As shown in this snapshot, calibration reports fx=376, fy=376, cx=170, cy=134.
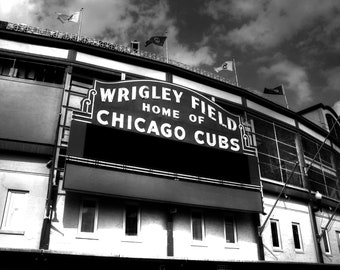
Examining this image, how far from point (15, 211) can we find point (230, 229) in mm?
9653

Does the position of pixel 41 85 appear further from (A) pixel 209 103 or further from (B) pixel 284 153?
(B) pixel 284 153

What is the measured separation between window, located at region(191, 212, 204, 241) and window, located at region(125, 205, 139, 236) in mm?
2706

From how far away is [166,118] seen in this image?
17.2 meters

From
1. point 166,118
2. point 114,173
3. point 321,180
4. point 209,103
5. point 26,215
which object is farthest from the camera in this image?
point 321,180

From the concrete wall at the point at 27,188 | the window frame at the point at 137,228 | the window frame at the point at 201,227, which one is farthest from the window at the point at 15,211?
the window frame at the point at 201,227

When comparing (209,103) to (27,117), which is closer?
(27,117)

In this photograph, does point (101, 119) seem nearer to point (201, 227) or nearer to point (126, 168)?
point (126, 168)

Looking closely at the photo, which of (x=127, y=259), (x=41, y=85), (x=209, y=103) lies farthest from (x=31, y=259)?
(x=209, y=103)

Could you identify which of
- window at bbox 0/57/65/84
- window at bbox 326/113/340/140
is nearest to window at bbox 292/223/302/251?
window at bbox 326/113/340/140

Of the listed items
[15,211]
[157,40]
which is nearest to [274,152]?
[157,40]

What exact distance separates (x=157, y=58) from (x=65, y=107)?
6065mm

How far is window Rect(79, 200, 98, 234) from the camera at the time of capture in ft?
48.1

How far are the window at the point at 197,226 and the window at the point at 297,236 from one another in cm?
678

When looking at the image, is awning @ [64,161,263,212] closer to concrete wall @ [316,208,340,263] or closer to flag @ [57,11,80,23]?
concrete wall @ [316,208,340,263]
